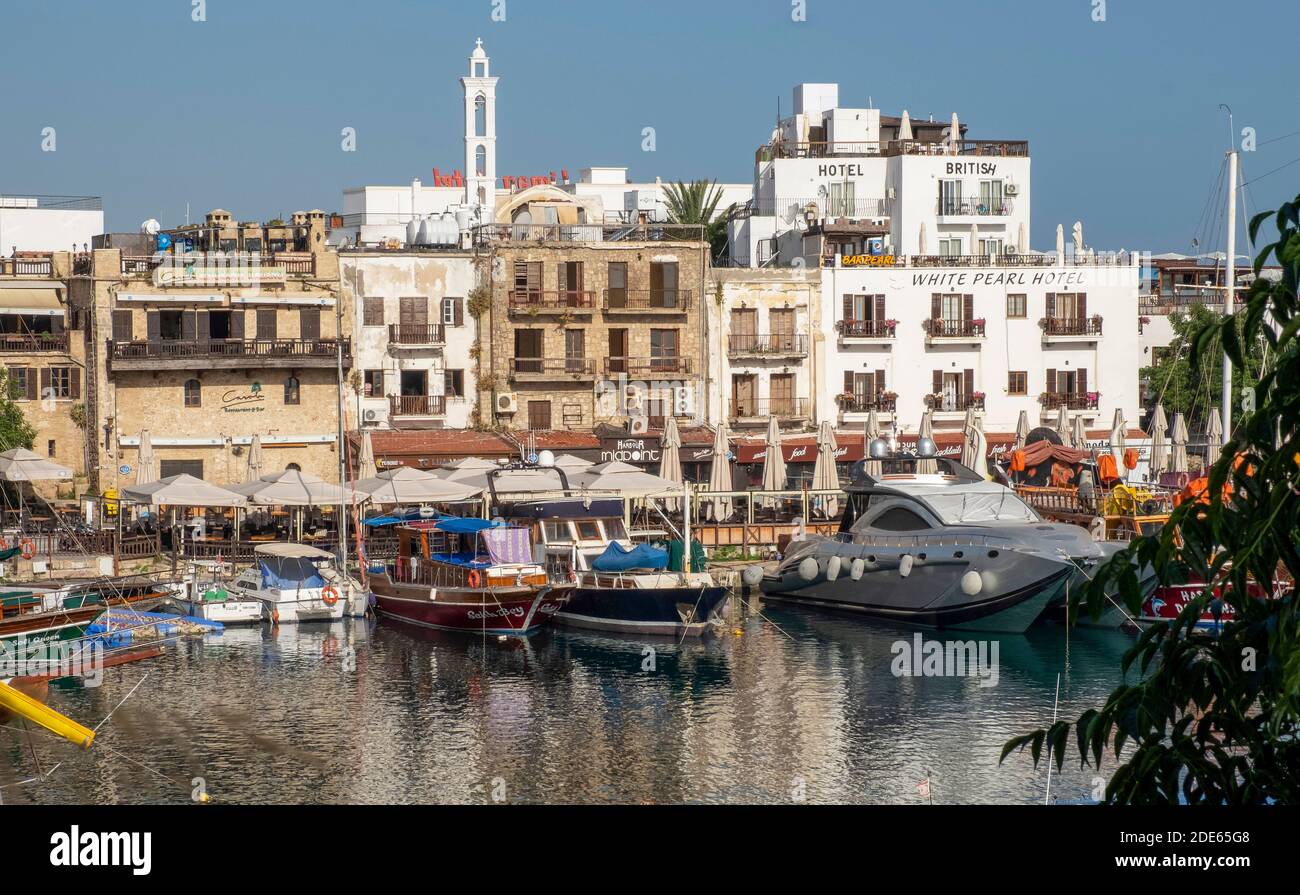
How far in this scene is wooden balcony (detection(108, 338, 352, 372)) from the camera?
54.9 meters

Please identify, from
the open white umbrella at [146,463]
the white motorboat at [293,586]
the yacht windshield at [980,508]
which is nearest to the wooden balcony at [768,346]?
the yacht windshield at [980,508]

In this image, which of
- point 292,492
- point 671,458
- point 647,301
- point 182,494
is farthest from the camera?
point 647,301

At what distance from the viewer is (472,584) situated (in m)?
39.3

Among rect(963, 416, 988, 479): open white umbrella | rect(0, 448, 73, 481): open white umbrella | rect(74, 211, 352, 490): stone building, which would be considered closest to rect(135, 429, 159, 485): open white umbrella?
rect(0, 448, 73, 481): open white umbrella

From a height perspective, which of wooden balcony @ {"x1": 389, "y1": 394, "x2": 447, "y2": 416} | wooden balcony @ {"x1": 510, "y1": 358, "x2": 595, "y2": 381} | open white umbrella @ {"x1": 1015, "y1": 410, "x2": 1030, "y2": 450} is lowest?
open white umbrella @ {"x1": 1015, "y1": 410, "x2": 1030, "y2": 450}

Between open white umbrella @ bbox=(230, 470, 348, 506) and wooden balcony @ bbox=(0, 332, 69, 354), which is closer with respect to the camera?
open white umbrella @ bbox=(230, 470, 348, 506)

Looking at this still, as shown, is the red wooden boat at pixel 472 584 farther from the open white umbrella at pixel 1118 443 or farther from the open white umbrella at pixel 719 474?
the open white umbrella at pixel 1118 443

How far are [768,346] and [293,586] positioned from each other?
80.8 ft

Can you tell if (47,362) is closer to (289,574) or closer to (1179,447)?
(289,574)

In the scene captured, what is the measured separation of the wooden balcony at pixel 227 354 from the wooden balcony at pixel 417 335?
5.90 feet

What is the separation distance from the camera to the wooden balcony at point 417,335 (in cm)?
5825

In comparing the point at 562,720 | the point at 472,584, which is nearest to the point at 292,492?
the point at 472,584

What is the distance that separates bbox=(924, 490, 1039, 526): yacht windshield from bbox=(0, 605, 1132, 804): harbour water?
120 inches

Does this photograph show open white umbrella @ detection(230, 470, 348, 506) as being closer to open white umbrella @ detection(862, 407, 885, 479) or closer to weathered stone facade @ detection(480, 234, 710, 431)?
weathered stone facade @ detection(480, 234, 710, 431)
